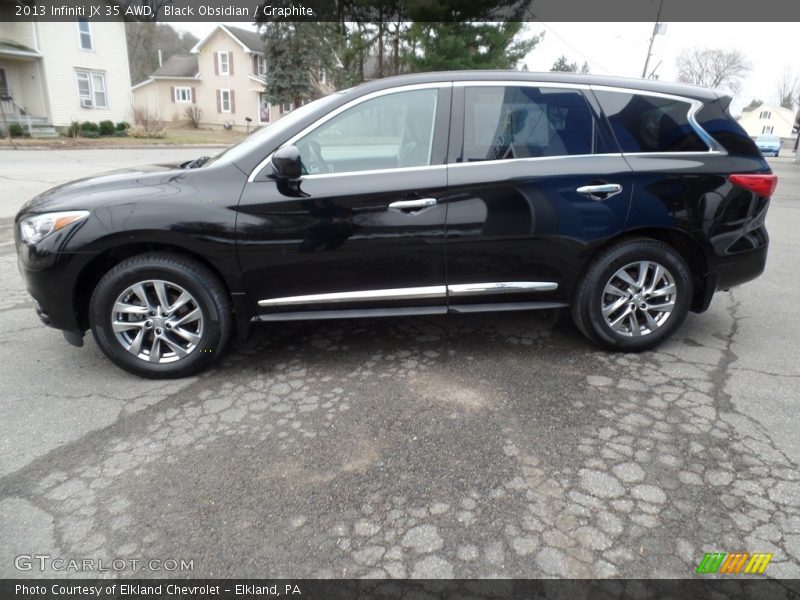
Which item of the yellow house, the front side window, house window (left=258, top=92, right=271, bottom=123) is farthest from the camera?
house window (left=258, top=92, right=271, bottom=123)

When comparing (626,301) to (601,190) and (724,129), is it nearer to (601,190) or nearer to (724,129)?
(601,190)

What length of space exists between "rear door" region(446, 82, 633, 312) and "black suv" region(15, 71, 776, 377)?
0.03 feet

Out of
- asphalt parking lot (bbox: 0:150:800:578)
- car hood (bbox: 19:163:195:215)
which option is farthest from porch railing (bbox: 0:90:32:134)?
car hood (bbox: 19:163:195:215)

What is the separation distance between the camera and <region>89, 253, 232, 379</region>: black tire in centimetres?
348

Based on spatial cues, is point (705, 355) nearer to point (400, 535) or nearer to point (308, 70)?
point (400, 535)

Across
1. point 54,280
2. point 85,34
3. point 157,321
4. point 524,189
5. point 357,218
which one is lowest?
point 157,321

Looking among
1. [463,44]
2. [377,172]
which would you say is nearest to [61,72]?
[463,44]

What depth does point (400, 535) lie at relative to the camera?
7.65 ft

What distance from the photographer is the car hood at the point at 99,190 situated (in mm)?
3461

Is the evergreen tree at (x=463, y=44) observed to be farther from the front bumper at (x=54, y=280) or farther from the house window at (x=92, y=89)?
the front bumper at (x=54, y=280)

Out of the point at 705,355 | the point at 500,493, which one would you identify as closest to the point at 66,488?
the point at 500,493

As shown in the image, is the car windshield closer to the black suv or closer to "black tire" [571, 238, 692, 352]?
the black suv

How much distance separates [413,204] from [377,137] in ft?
1.82
